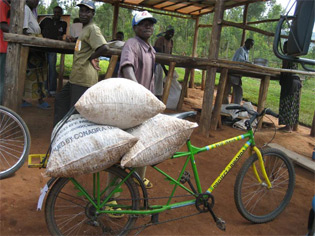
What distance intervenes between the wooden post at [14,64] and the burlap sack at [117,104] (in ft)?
8.37

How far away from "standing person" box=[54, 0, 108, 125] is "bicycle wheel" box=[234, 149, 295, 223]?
2.05 meters

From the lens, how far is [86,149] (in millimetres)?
2066

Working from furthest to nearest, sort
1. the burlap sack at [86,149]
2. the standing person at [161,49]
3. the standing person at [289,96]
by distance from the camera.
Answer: the standing person at [161,49] → the standing person at [289,96] → the burlap sack at [86,149]

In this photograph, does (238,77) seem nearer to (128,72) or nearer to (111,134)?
(128,72)

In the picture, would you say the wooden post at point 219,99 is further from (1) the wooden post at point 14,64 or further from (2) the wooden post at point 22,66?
Answer: (1) the wooden post at point 14,64

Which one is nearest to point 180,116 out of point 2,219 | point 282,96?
point 2,219

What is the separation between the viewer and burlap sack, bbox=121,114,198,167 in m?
2.22

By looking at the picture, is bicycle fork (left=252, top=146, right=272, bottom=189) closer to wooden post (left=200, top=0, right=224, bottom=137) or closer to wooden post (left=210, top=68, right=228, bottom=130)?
wooden post (left=200, top=0, right=224, bottom=137)

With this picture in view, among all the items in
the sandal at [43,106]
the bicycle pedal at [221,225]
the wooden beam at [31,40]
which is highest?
the wooden beam at [31,40]

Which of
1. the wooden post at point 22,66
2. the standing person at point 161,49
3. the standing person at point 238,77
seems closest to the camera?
the wooden post at point 22,66

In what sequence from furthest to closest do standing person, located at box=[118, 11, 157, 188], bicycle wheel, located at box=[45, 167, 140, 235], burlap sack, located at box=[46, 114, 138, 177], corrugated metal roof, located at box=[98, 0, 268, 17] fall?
corrugated metal roof, located at box=[98, 0, 268, 17]
standing person, located at box=[118, 11, 157, 188]
bicycle wheel, located at box=[45, 167, 140, 235]
burlap sack, located at box=[46, 114, 138, 177]

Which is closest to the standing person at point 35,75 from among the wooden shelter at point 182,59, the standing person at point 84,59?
the wooden shelter at point 182,59

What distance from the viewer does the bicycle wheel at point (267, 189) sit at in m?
2.96

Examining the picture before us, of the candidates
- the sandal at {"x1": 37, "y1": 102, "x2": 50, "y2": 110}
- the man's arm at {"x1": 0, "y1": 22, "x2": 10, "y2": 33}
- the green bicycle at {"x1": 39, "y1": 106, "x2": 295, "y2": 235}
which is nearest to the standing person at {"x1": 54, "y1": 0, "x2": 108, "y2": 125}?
the green bicycle at {"x1": 39, "y1": 106, "x2": 295, "y2": 235}
